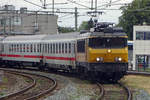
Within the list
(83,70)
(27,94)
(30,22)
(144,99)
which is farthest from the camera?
(30,22)

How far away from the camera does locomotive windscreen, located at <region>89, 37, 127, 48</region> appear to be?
19.9 metres

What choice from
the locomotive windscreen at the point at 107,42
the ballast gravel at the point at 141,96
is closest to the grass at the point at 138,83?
the ballast gravel at the point at 141,96

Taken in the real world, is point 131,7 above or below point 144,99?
above

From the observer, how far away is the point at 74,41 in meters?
24.1

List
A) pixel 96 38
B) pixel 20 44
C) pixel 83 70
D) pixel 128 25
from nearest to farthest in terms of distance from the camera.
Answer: pixel 96 38 < pixel 83 70 < pixel 20 44 < pixel 128 25

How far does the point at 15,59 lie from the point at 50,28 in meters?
50.1

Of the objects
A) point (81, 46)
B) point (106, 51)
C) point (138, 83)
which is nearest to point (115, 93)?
point (106, 51)

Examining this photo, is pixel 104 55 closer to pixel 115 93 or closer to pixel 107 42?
pixel 107 42

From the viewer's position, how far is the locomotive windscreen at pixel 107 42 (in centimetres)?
1994

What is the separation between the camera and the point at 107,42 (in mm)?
20062

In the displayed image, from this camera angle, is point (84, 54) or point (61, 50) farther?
point (61, 50)

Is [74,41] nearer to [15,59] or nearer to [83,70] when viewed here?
[83,70]

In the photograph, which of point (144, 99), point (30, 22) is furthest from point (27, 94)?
point (30, 22)

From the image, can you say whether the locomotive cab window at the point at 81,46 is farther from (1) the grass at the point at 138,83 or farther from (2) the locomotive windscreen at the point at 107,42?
(1) the grass at the point at 138,83
